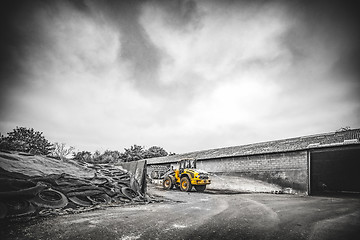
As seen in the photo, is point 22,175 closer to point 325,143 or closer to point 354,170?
point 325,143

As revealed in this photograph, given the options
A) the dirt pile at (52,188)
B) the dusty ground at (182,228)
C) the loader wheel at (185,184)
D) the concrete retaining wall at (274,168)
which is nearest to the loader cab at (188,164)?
the concrete retaining wall at (274,168)

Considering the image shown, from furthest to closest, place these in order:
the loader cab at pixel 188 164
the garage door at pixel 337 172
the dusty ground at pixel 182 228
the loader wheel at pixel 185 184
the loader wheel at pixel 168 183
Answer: the loader cab at pixel 188 164, the garage door at pixel 337 172, the loader wheel at pixel 168 183, the loader wheel at pixel 185 184, the dusty ground at pixel 182 228

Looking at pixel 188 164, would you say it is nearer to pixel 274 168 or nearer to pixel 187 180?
pixel 187 180

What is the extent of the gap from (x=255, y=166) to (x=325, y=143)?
443 cm

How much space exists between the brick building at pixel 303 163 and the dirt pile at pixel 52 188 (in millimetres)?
8380

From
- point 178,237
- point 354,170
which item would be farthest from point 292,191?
point 178,237

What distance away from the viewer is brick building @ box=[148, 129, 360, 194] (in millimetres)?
10648

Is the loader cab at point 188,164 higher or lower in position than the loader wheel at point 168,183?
higher

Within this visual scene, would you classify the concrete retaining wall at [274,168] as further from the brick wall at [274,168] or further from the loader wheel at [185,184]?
the loader wheel at [185,184]

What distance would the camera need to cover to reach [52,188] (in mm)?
5449

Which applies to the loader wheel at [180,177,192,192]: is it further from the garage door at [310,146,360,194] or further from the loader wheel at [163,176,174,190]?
the garage door at [310,146,360,194]

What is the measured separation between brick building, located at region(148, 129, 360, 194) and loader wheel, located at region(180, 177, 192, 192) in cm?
474

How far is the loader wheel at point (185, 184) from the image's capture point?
435 inches

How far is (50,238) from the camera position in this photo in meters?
2.79
